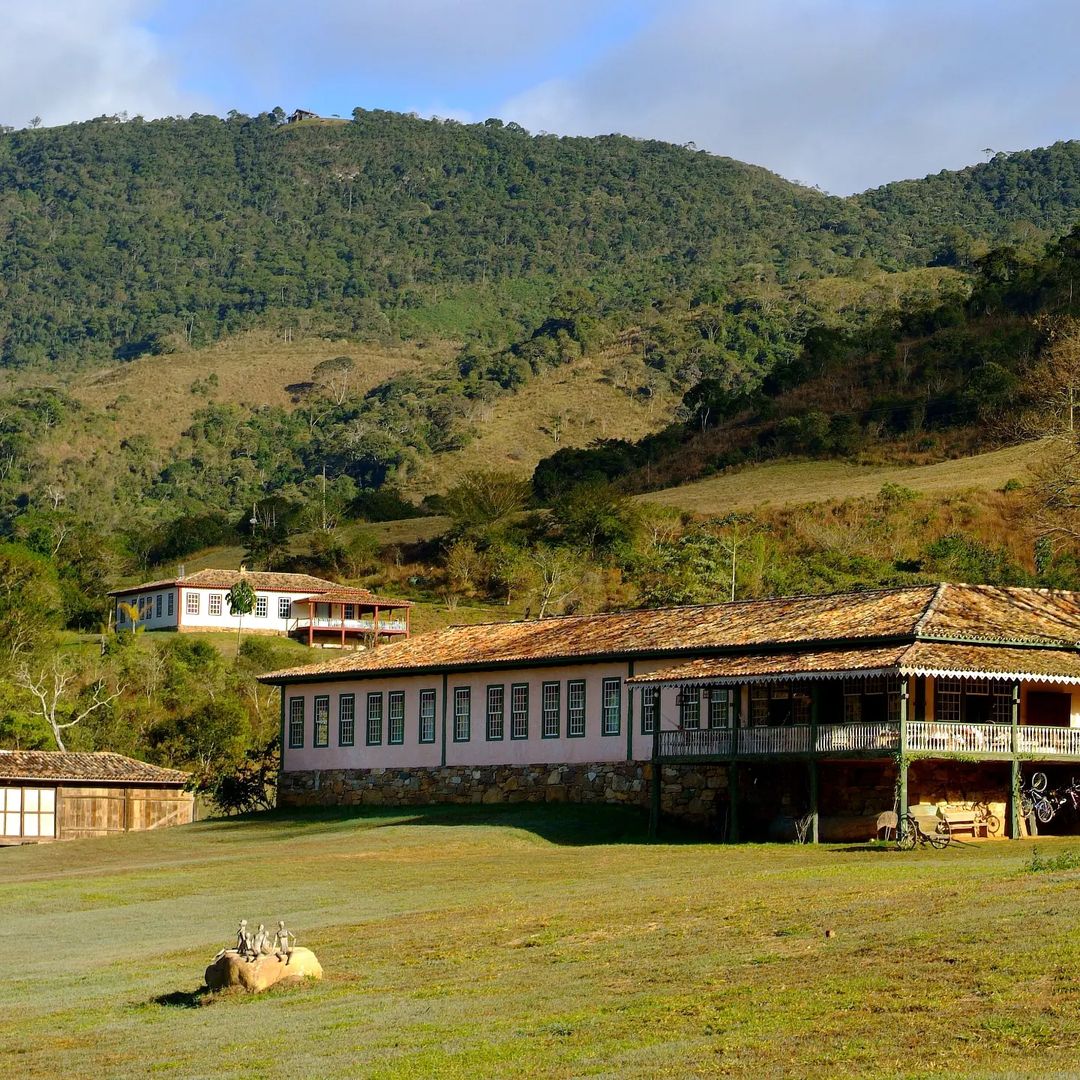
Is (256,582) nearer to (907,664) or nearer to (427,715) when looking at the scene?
(427,715)

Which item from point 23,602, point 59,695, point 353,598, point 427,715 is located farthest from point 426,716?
point 353,598

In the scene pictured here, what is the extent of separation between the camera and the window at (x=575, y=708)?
159 ft

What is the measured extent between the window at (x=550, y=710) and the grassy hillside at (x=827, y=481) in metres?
59.0

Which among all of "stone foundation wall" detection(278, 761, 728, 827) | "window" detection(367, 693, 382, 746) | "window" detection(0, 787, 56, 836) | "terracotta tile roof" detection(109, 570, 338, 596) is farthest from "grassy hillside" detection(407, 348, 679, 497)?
"window" detection(367, 693, 382, 746)

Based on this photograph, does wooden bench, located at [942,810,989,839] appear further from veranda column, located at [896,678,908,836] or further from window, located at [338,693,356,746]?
window, located at [338,693,356,746]

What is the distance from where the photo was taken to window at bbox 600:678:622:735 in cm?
4731

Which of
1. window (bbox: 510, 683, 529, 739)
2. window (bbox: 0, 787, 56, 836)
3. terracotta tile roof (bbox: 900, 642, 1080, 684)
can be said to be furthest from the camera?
window (bbox: 0, 787, 56, 836)

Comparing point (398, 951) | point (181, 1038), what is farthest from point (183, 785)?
point (181, 1038)

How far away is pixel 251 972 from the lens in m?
21.6

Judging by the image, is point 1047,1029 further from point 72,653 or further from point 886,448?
point 886,448

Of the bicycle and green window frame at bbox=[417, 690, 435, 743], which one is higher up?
green window frame at bbox=[417, 690, 435, 743]

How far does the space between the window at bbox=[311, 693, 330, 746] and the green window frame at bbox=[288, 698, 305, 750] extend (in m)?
0.72

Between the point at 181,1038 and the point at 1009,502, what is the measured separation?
85615mm

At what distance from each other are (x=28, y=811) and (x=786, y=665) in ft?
88.4
